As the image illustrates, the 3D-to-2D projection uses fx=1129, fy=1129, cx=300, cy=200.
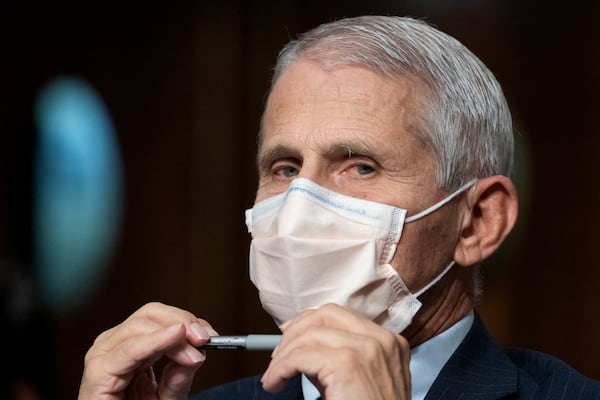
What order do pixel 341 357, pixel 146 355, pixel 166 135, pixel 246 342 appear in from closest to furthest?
pixel 341 357, pixel 246 342, pixel 146 355, pixel 166 135

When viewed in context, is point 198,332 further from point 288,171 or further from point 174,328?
point 288,171

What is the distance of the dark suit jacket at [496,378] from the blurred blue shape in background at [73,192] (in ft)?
9.52

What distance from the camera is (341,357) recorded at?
6.25 feet

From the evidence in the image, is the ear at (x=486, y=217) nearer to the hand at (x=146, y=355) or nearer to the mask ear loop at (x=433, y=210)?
the mask ear loop at (x=433, y=210)

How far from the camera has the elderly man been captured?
2.27 m

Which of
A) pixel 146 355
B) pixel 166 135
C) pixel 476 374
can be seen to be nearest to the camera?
pixel 146 355

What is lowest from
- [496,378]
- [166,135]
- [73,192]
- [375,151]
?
[73,192]

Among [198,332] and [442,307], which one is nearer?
[198,332]

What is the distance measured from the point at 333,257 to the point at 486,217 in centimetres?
44

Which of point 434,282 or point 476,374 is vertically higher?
point 434,282

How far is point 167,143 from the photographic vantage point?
5266 mm

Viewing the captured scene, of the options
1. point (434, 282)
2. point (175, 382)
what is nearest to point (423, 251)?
→ point (434, 282)

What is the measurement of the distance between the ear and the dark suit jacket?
18 centimetres

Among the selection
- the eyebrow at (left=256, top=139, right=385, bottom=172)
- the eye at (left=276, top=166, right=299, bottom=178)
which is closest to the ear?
the eyebrow at (left=256, top=139, right=385, bottom=172)
